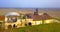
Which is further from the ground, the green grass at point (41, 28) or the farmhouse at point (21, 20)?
the farmhouse at point (21, 20)

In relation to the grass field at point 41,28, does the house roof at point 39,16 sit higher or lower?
higher

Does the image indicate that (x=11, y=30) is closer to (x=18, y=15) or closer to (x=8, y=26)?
(x=8, y=26)

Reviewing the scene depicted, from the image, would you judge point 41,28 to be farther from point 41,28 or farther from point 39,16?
point 39,16

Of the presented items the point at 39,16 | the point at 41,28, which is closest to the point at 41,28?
the point at 41,28

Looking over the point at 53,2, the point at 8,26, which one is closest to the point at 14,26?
the point at 8,26

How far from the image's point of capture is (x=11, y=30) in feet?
2.43

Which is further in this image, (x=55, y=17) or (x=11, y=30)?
(x=55, y=17)

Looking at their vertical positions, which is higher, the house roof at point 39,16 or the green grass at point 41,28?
the house roof at point 39,16

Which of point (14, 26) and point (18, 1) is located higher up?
point (18, 1)

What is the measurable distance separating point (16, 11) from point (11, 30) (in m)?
0.21

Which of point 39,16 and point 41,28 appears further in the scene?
point 39,16

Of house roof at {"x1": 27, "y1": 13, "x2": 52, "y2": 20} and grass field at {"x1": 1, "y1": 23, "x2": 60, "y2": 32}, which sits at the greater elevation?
house roof at {"x1": 27, "y1": 13, "x2": 52, "y2": 20}

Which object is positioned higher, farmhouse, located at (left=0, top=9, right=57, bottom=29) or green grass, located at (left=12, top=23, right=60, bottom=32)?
farmhouse, located at (left=0, top=9, right=57, bottom=29)

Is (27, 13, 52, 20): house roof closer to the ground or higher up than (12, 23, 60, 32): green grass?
higher up
